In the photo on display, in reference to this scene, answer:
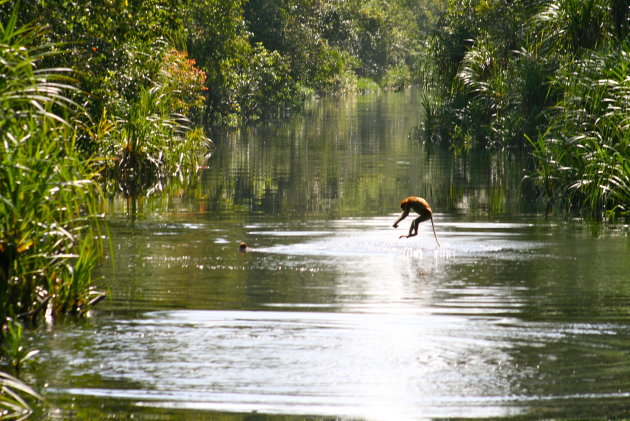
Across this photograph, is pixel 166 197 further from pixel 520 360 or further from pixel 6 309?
pixel 520 360

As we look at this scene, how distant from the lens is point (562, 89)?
22.0 metres

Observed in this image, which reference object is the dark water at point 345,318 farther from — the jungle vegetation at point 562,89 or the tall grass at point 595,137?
the jungle vegetation at point 562,89

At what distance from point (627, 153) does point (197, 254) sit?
6835 millimetres

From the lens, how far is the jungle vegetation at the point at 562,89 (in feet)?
57.6

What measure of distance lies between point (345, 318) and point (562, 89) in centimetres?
1320

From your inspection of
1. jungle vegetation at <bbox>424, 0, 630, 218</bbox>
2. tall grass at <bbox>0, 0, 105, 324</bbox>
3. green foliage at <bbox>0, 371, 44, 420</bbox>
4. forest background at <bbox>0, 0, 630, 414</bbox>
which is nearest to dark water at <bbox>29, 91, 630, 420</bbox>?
green foliage at <bbox>0, 371, 44, 420</bbox>

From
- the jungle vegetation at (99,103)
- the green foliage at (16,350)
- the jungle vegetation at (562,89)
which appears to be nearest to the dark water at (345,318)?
the green foliage at (16,350)

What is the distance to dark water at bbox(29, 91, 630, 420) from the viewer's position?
7516 millimetres

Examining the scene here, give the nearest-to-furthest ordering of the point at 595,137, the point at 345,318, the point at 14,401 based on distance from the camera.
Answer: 1. the point at 14,401
2. the point at 345,318
3. the point at 595,137

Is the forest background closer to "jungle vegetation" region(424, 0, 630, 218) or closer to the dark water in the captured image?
"jungle vegetation" region(424, 0, 630, 218)

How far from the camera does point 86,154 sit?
20078 millimetres

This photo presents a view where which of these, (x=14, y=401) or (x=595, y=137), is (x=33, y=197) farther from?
(x=595, y=137)

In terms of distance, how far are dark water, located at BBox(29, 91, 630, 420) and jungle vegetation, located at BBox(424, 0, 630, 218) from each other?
88 centimetres

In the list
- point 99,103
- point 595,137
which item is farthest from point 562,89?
point 99,103
